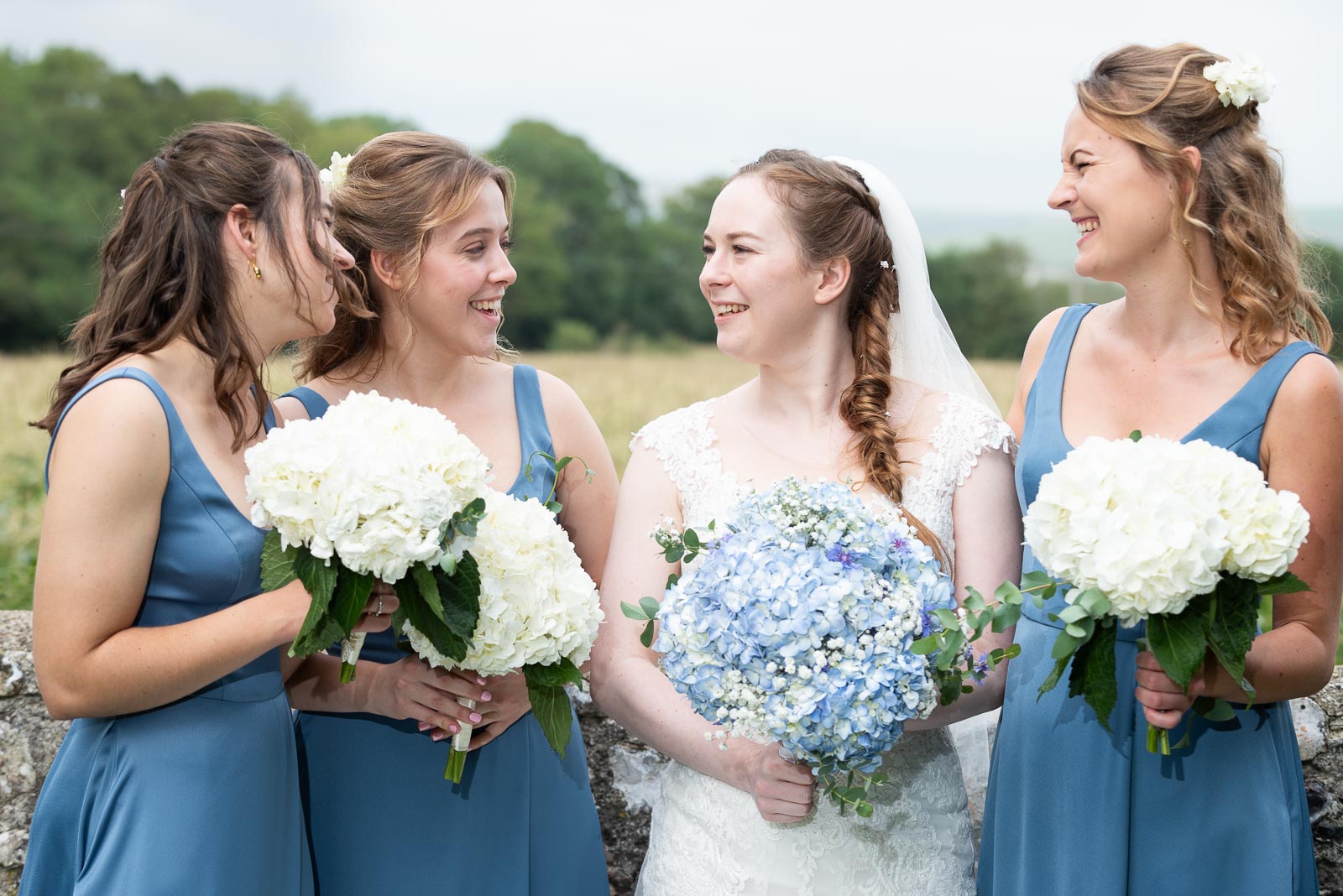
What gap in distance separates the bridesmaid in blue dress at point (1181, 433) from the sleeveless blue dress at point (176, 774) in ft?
6.95

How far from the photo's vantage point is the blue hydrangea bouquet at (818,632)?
8.98ft

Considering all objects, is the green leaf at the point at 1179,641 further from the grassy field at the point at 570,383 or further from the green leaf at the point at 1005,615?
the grassy field at the point at 570,383

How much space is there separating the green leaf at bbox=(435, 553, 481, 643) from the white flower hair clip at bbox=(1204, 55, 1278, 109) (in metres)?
2.42

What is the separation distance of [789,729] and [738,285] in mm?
1564

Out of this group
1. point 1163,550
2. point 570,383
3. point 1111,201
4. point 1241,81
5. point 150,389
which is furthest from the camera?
point 570,383

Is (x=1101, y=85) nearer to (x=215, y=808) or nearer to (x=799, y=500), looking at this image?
(x=799, y=500)

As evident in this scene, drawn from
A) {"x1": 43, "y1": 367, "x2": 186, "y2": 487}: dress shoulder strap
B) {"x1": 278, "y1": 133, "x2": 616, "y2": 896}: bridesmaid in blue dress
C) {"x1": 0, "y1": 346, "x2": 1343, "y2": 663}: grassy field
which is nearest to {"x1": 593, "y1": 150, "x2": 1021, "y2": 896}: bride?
{"x1": 278, "y1": 133, "x2": 616, "y2": 896}: bridesmaid in blue dress

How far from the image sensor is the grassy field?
6.75 metres

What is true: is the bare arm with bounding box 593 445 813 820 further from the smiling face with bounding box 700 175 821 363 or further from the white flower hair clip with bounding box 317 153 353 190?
the white flower hair clip with bounding box 317 153 353 190

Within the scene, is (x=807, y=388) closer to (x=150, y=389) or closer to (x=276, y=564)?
(x=276, y=564)

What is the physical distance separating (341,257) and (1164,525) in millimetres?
2354

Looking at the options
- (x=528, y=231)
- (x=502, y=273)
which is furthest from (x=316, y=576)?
(x=528, y=231)

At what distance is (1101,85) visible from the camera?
138 inches

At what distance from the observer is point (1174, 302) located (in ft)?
11.6
